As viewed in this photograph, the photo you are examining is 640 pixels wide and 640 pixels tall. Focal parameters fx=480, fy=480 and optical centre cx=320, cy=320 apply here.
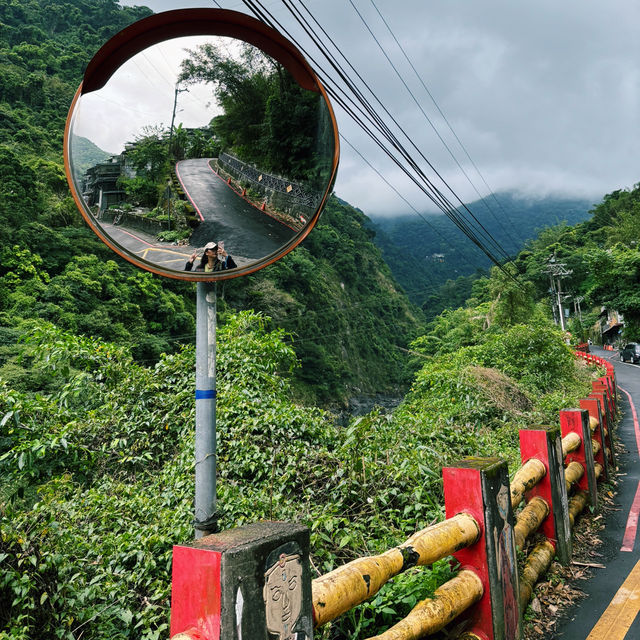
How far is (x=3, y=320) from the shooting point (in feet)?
64.4

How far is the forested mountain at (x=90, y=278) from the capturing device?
21.3 meters

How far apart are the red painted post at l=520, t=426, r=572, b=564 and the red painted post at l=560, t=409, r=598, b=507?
1.20m

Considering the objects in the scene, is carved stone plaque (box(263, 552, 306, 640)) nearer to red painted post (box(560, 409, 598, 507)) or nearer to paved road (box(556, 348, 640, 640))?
paved road (box(556, 348, 640, 640))

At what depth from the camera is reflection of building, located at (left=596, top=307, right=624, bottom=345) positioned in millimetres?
47656

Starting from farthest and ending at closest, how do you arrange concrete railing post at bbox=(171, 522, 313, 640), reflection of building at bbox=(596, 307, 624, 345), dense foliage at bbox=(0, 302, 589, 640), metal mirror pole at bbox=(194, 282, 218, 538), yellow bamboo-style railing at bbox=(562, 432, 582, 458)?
reflection of building at bbox=(596, 307, 624, 345)
yellow bamboo-style railing at bbox=(562, 432, 582, 458)
dense foliage at bbox=(0, 302, 589, 640)
metal mirror pole at bbox=(194, 282, 218, 538)
concrete railing post at bbox=(171, 522, 313, 640)

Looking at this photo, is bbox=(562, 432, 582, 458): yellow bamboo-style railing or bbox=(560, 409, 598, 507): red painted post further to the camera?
bbox=(560, 409, 598, 507): red painted post

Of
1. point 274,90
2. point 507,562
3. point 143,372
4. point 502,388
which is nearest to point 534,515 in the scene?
point 507,562

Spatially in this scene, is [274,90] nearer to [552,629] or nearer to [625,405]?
[552,629]

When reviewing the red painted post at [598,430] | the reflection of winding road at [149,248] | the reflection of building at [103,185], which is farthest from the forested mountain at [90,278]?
the red painted post at [598,430]

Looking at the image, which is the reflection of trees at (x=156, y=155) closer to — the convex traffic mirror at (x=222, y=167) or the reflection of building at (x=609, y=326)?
the convex traffic mirror at (x=222, y=167)

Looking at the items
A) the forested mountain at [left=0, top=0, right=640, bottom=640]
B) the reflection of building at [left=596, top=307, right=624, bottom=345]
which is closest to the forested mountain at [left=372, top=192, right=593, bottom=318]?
the reflection of building at [left=596, top=307, right=624, bottom=345]

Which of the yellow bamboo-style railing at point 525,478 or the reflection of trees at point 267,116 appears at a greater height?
the reflection of trees at point 267,116

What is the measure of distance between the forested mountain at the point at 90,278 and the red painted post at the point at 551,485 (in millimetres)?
3397

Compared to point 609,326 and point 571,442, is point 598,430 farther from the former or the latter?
point 609,326
